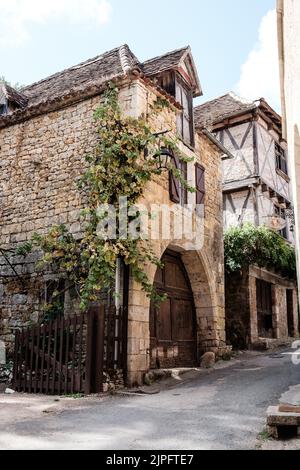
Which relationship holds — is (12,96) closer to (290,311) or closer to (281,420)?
(281,420)

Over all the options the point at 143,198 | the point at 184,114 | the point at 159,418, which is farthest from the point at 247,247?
the point at 159,418

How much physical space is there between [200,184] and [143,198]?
8.84ft

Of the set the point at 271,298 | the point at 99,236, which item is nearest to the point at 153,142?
the point at 99,236

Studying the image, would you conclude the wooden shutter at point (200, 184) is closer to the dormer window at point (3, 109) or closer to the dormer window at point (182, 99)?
the dormer window at point (182, 99)

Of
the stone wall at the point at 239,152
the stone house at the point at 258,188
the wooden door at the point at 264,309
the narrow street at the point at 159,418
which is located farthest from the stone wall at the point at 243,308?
the narrow street at the point at 159,418

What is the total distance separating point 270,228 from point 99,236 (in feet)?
25.8

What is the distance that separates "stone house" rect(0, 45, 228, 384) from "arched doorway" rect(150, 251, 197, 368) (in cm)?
2

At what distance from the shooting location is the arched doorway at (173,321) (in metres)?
8.90

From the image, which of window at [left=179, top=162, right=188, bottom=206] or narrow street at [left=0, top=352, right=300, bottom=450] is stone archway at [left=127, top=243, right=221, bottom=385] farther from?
narrow street at [left=0, top=352, right=300, bottom=450]

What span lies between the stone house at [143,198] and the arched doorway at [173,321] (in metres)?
0.02

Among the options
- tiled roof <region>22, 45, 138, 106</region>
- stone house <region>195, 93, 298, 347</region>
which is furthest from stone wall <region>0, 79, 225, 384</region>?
stone house <region>195, 93, 298, 347</region>

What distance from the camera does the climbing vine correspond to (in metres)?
7.19

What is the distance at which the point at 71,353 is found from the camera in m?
7.05

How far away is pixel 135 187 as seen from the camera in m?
7.60
